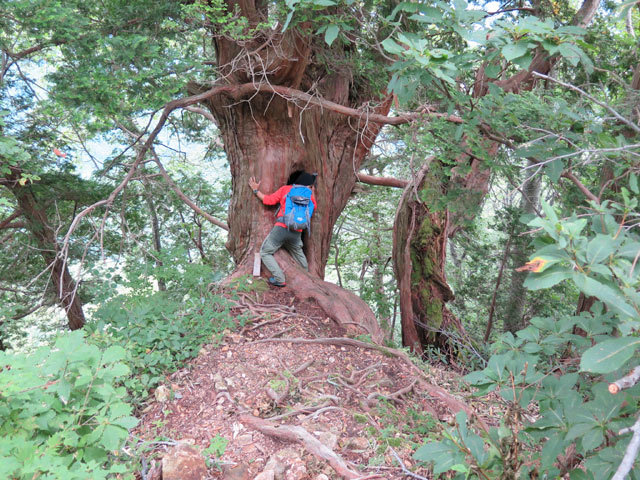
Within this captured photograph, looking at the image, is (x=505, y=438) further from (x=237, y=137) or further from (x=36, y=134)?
(x=36, y=134)

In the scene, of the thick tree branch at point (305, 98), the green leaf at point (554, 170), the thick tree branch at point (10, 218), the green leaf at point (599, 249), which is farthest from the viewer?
the thick tree branch at point (10, 218)

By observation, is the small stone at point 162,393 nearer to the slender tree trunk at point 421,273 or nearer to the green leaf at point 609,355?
the green leaf at point 609,355

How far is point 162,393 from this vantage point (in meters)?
3.65

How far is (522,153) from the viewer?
102 inches

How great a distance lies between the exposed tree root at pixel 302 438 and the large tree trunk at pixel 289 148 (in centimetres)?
215

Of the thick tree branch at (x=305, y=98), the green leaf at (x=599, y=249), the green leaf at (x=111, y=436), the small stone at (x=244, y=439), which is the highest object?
the thick tree branch at (x=305, y=98)

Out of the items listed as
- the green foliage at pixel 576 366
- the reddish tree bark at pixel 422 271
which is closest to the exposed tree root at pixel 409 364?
the green foliage at pixel 576 366

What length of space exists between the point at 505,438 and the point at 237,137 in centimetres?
559

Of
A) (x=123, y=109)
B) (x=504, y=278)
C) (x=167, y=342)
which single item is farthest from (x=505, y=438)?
(x=504, y=278)

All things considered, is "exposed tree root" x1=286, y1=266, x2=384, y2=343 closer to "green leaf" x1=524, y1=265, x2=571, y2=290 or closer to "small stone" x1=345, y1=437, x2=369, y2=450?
"small stone" x1=345, y1=437, x2=369, y2=450

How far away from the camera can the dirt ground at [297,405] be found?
294 cm

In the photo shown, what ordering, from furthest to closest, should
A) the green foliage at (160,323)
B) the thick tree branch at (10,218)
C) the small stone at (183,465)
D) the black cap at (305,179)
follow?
the thick tree branch at (10,218) < the black cap at (305,179) < the green foliage at (160,323) < the small stone at (183,465)

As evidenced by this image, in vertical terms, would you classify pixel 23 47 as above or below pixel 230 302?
above

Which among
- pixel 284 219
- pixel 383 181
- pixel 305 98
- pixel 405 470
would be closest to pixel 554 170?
pixel 405 470
